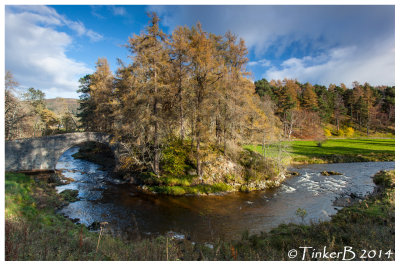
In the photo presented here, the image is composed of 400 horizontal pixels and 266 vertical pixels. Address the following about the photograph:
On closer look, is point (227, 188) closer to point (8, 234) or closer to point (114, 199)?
point (114, 199)

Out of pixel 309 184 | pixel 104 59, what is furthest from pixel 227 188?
pixel 104 59

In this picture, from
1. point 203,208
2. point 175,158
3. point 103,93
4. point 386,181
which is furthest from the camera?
point 103,93

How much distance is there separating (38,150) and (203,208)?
1940 cm

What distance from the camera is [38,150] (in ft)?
71.2

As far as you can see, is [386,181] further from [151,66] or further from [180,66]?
[151,66]

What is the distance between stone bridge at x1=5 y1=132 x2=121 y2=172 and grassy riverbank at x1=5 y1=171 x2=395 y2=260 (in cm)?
909

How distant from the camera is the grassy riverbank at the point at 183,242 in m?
5.98

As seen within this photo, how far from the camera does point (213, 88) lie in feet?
66.4

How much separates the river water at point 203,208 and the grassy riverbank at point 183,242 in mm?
2262

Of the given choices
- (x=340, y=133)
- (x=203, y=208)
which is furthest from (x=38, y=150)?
(x=340, y=133)

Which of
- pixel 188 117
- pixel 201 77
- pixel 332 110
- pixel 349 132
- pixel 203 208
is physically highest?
pixel 332 110

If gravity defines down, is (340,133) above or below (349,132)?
below

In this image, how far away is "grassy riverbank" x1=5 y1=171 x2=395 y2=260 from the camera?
598 centimetres

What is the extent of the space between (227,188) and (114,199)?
1045 centimetres
